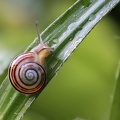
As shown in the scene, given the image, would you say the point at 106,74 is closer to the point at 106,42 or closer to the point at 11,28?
the point at 106,42

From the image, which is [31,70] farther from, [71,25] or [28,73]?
[71,25]

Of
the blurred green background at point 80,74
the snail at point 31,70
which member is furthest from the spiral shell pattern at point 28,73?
the blurred green background at point 80,74

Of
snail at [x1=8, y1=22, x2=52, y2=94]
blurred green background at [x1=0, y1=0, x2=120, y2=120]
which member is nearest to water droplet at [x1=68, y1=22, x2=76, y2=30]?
snail at [x1=8, y1=22, x2=52, y2=94]

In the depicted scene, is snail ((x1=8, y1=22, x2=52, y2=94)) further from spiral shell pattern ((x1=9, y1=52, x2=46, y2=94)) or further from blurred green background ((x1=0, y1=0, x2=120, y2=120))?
blurred green background ((x1=0, y1=0, x2=120, y2=120))

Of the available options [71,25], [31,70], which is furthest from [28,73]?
[71,25]

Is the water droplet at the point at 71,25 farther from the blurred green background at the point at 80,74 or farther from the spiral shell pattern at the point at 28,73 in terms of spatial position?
the blurred green background at the point at 80,74

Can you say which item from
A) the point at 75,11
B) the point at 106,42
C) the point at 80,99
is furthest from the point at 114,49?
the point at 75,11
